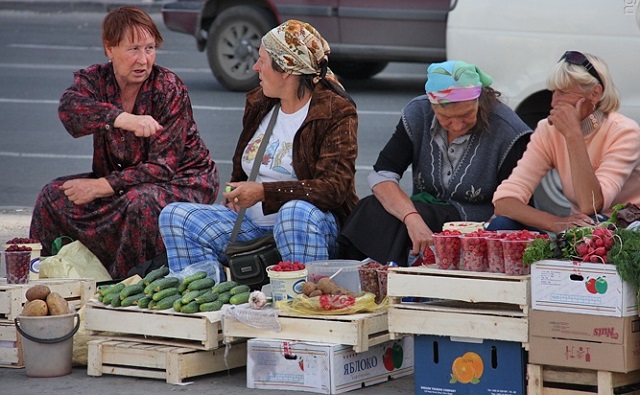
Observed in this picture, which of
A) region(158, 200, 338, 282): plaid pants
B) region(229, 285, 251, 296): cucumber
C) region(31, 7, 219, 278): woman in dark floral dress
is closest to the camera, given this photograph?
region(229, 285, 251, 296): cucumber

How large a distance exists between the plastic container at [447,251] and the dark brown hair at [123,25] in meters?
2.05

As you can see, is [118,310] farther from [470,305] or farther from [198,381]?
[470,305]

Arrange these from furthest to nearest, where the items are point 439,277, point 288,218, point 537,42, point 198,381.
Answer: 1. point 537,42
2. point 288,218
3. point 198,381
4. point 439,277

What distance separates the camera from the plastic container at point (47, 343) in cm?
502

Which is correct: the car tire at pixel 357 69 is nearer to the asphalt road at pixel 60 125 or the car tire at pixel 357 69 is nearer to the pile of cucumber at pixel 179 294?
the asphalt road at pixel 60 125

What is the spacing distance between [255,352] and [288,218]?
2.37ft

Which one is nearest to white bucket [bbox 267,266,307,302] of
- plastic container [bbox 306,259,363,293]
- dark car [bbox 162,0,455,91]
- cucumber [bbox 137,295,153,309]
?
plastic container [bbox 306,259,363,293]

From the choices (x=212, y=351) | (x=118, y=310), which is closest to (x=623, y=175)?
(x=212, y=351)

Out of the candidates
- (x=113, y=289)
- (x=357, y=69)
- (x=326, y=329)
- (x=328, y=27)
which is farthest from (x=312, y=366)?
(x=357, y=69)

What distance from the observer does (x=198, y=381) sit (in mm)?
5062

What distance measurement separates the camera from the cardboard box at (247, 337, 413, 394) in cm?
479

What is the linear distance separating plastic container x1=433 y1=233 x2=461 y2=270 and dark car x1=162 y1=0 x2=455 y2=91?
7.93m

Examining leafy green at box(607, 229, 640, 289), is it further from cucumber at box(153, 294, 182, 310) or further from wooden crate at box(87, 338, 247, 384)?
cucumber at box(153, 294, 182, 310)

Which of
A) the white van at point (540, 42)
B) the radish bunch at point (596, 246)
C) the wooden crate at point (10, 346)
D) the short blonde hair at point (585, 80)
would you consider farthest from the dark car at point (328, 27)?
the radish bunch at point (596, 246)
